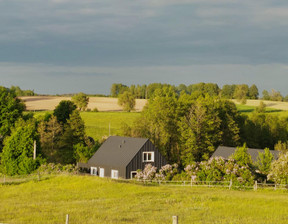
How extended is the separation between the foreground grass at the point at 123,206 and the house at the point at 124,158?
41.3ft

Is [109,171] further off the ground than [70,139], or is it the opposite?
[70,139]

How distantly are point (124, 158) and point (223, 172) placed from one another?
14.3 m

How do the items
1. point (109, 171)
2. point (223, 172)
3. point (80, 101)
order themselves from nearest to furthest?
1. point (223, 172)
2. point (109, 171)
3. point (80, 101)

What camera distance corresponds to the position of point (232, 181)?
41781 millimetres

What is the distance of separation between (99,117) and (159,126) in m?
53.4

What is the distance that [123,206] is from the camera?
25719 mm

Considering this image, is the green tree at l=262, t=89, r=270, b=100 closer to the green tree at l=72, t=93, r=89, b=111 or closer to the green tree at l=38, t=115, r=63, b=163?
the green tree at l=72, t=93, r=89, b=111

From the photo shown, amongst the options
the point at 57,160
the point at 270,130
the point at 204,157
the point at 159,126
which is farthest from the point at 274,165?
the point at 270,130

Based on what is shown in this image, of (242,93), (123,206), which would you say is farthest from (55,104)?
(123,206)

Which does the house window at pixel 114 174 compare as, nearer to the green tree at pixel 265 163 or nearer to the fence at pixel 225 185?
the fence at pixel 225 185

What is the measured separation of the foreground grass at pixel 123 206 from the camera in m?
21.3

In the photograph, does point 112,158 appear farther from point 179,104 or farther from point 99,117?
point 99,117

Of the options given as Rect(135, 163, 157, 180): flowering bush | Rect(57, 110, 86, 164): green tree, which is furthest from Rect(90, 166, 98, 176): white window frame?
Rect(57, 110, 86, 164): green tree

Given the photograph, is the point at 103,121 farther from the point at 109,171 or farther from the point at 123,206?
the point at 123,206
